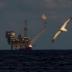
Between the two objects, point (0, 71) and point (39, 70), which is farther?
point (39, 70)

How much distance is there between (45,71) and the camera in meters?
110

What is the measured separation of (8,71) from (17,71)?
10.5ft

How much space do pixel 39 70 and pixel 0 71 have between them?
35.1 feet

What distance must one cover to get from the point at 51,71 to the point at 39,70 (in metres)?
6.08

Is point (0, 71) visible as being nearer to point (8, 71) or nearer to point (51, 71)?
point (8, 71)

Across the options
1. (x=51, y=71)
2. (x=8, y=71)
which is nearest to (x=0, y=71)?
(x=8, y=71)

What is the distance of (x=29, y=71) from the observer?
110312mm

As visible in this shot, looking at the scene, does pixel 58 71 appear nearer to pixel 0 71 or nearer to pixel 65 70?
pixel 65 70

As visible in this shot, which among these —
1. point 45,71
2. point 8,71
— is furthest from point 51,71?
point 8,71

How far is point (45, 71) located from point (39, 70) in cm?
461

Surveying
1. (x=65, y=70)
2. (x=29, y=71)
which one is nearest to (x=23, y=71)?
(x=29, y=71)

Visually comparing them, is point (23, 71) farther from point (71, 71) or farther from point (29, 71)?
point (71, 71)

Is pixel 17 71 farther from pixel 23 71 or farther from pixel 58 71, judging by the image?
pixel 58 71

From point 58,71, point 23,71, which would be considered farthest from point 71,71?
point 23,71
